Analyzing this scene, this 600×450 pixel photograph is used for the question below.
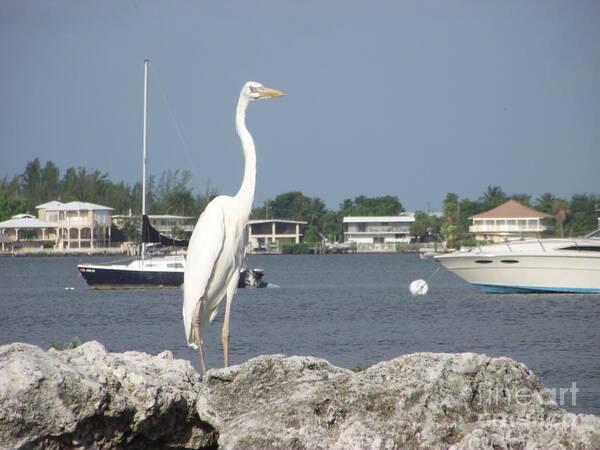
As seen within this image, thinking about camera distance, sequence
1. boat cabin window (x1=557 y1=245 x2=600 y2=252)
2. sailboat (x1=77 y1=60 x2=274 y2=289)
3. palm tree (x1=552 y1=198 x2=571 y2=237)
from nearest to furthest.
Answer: boat cabin window (x1=557 y1=245 x2=600 y2=252), sailboat (x1=77 y1=60 x2=274 y2=289), palm tree (x1=552 y1=198 x2=571 y2=237)

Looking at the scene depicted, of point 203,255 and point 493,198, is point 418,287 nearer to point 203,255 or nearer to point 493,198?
point 203,255

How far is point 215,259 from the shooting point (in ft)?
27.5

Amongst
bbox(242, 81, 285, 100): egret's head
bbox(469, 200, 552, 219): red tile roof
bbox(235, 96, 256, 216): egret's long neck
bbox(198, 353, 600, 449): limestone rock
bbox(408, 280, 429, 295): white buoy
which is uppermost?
bbox(469, 200, 552, 219): red tile roof

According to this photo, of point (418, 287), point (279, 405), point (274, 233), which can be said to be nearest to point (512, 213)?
point (274, 233)

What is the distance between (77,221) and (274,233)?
122 feet

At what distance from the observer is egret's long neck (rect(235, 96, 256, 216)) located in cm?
870

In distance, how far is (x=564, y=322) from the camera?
25375 mm

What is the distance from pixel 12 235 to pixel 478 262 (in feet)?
375

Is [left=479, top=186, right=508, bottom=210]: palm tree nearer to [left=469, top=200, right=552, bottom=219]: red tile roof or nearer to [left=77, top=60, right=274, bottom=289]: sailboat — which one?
[left=469, top=200, right=552, bottom=219]: red tile roof

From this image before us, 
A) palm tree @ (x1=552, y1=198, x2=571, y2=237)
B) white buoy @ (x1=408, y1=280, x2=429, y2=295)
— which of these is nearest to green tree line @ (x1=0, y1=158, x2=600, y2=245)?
palm tree @ (x1=552, y1=198, x2=571, y2=237)

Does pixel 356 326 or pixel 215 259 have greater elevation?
pixel 215 259

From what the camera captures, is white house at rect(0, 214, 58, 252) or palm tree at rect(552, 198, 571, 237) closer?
white house at rect(0, 214, 58, 252)

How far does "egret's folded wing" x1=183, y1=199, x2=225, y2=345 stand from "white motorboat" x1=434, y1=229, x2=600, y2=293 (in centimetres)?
2213

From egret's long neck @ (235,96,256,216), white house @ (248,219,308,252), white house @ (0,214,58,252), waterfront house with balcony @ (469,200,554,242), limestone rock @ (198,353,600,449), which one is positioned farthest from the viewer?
white house @ (248,219,308,252)
